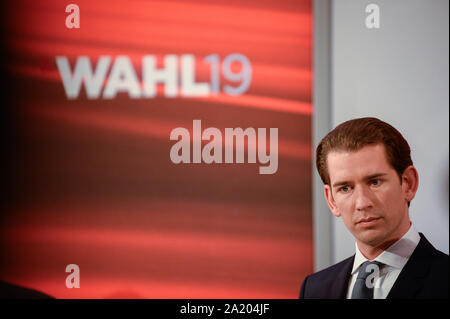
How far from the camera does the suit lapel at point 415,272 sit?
1162 mm

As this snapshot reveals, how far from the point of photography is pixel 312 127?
1500 mm

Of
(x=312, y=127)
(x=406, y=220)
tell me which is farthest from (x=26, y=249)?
(x=406, y=220)

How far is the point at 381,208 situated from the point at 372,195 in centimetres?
3

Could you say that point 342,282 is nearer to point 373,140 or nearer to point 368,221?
point 368,221

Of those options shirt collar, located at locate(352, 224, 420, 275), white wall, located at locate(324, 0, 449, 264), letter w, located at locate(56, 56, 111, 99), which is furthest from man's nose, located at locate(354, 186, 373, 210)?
letter w, located at locate(56, 56, 111, 99)

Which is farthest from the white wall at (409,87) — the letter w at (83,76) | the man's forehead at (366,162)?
the letter w at (83,76)

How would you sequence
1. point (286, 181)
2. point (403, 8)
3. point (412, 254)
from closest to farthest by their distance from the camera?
point (412, 254), point (403, 8), point (286, 181)

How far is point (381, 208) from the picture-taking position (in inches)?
46.1

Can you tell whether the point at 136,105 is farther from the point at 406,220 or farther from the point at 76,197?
the point at 406,220

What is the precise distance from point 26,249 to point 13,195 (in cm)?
17

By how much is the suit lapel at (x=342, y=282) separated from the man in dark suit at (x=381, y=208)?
0.04m

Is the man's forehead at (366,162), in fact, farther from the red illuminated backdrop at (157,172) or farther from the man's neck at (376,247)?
the red illuminated backdrop at (157,172)

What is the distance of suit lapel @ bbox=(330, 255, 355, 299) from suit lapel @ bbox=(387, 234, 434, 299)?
0.12m

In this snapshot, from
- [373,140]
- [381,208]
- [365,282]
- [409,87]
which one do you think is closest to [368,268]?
[365,282]
